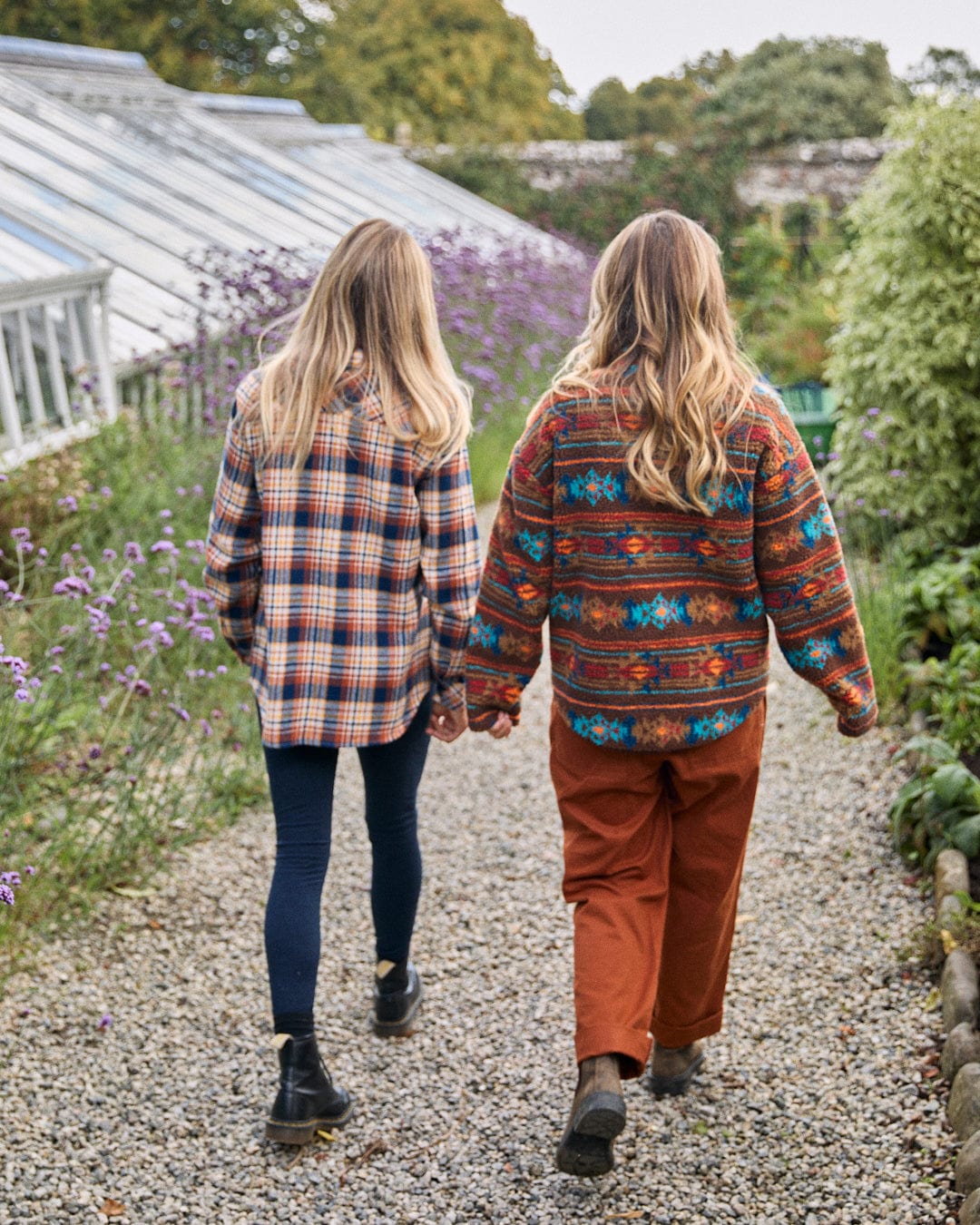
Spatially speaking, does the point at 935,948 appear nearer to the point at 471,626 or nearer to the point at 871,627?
the point at 471,626

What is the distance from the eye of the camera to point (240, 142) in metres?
12.2

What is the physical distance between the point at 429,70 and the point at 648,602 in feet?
94.9

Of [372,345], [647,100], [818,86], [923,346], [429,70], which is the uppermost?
[647,100]

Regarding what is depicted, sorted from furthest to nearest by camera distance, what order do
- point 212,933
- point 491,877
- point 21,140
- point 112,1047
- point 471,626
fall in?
point 21,140, point 491,877, point 212,933, point 112,1047, point 471,626

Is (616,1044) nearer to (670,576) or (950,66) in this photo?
(670,576)

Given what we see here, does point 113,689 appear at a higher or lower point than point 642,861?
lower

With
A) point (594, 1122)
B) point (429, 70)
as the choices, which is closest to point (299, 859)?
point (594, 1122)

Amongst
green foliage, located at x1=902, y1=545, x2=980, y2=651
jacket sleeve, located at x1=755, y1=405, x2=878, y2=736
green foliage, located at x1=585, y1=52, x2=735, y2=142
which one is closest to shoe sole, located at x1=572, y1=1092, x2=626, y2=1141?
jacket sleeve, located at x1=755, y1=405, x2=878, y2=736

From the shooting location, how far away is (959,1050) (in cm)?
253

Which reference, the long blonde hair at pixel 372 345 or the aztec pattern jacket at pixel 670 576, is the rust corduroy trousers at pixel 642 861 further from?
the long blonde hair at pixel 372 345

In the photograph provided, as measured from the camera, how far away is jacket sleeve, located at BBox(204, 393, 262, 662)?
2.50 metres

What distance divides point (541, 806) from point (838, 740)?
114cm

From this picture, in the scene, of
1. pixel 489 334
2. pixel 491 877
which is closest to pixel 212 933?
pixel 491 877

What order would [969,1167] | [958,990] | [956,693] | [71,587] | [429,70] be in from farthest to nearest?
[429,70] < [956,693] < [71,587] < [958,990] < [969,1167]
